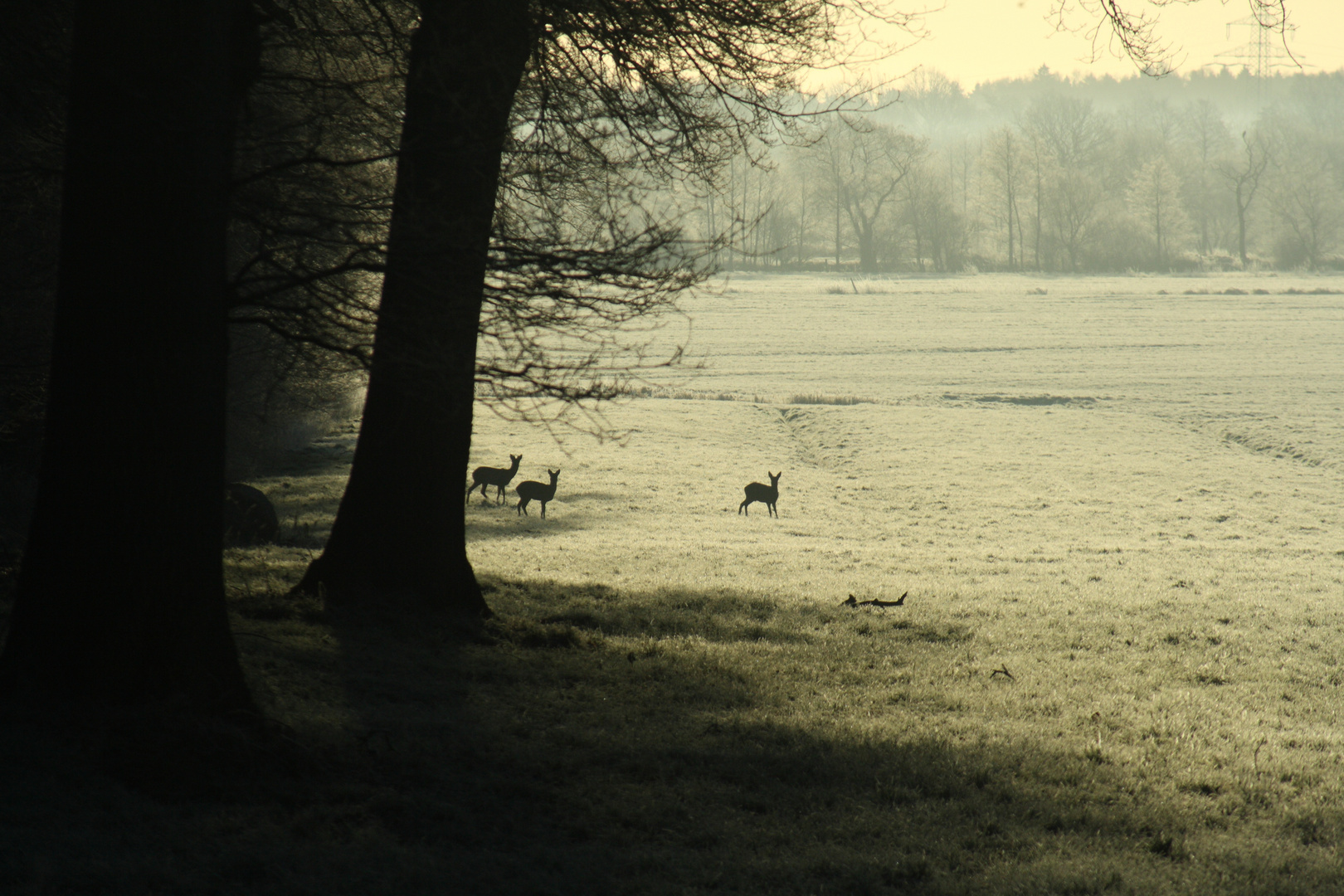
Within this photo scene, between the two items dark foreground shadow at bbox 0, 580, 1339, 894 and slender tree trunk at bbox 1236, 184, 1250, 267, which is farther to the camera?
slender tree trunk at bbox 1236, 184, 1250, 267

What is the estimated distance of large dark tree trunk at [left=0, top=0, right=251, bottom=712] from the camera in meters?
4.82

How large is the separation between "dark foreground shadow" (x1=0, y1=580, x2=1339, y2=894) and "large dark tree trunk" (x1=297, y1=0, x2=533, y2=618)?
0.92 metres

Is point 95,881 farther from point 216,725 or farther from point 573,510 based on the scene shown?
point 573,510

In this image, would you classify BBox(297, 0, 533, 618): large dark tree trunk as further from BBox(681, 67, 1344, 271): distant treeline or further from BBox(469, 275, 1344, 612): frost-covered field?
BBox(681, 67, 1344, 271): distant treeline

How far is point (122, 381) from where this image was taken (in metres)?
4.82

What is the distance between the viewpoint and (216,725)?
4.68m

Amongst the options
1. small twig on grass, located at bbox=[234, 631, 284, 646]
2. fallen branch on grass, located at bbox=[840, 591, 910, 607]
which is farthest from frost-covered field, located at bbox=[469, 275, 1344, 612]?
small twig on grass, located at bbox=[234, 631, 284, 646]

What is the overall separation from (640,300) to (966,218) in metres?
99.1

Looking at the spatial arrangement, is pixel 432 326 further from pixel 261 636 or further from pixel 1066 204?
pixel 1066 204

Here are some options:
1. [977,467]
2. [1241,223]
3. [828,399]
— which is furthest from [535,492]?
[1241,223]

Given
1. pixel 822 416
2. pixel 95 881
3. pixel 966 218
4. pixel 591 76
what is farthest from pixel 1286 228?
pixel 95 881

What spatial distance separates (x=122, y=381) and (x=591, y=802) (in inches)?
119

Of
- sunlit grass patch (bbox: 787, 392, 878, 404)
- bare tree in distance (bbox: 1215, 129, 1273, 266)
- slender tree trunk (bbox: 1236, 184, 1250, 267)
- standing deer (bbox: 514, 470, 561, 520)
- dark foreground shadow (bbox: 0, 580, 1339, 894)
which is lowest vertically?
dark foreground shadow (bbox: 0, 580, 1339, 894)

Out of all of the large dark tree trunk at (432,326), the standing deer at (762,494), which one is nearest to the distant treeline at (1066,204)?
the standing deer at (762,494)
